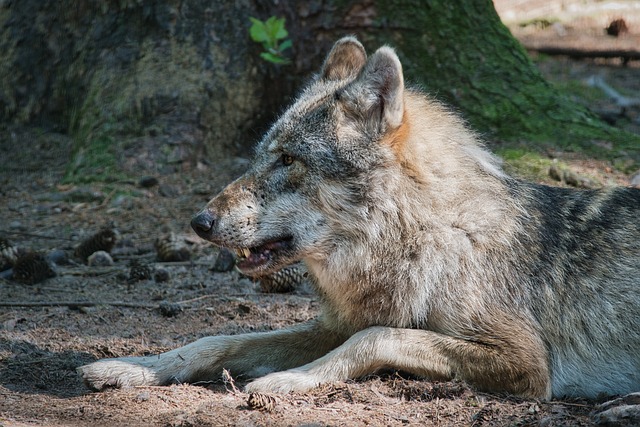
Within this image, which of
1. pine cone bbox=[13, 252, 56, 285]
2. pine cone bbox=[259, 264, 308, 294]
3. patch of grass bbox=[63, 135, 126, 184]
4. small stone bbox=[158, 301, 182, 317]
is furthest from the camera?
patch of grass bbox=[63, 135, 126, 184]

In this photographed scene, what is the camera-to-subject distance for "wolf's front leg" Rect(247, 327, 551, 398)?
180 inches

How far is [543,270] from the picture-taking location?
4969 mm

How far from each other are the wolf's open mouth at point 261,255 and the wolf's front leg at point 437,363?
2.32ft

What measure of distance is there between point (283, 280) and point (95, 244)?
76.1 inches

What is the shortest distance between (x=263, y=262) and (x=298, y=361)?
0.70 m

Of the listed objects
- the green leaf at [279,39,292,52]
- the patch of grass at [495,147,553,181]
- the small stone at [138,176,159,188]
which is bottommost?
the small stone at [138,176,159,188]

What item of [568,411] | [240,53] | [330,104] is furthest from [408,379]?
[240,53]

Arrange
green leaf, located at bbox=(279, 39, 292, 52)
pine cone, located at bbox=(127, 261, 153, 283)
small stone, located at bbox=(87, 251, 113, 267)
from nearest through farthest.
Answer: pine cone, located at bbox=(127, 261, 153, 283) → small stone, located at bbox=(87, 251, 113, 267) → green leaf, located at bbox=(279, 39, 292, 52)

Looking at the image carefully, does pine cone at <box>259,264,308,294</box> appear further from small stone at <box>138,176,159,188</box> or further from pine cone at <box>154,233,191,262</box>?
Result: small stone at <box>138,176,159,188</box>

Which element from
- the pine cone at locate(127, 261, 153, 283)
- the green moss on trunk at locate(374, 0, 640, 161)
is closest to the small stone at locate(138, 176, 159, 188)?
the pine cone at locate(127, 261, 153, 283)

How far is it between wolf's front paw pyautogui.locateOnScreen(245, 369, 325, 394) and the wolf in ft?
0.04

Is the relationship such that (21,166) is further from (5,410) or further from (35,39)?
(5,410)

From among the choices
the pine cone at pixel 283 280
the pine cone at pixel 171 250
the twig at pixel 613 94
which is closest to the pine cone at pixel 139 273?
the pine cone at pixel 171 250

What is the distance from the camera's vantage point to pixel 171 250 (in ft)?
24.6
